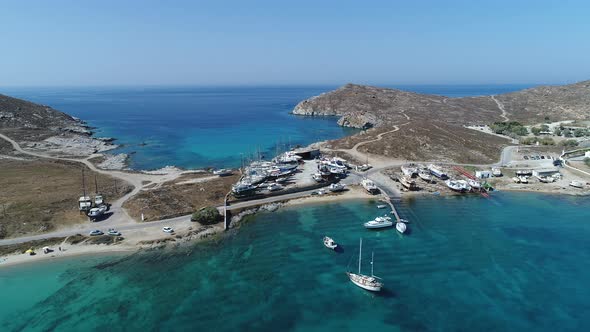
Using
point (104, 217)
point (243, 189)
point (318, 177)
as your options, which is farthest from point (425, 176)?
point (104, 217)

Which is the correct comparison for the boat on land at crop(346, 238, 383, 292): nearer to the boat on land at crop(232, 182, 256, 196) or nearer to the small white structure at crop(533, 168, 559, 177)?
the boat on land at crop(232, 182, 256, 196)

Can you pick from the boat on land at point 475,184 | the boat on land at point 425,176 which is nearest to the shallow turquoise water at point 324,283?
the boat on land at point 475,184

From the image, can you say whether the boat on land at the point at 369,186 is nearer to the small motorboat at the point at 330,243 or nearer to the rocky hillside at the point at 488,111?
the small motorboat at the point at 330,243

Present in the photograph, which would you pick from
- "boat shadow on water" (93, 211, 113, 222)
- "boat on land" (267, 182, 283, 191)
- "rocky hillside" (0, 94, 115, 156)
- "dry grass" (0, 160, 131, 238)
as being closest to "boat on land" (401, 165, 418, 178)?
"boat on land" (267, 182, 283, 191)

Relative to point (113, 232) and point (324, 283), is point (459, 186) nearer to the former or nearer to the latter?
point (324, 283)

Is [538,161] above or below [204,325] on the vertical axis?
above

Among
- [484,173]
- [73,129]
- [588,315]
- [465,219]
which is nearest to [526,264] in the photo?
[588,315]

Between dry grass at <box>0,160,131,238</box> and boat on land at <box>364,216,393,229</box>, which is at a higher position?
dry grass at <box>0,160,131,238</box>

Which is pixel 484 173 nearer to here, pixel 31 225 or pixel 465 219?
pixel 465 219
